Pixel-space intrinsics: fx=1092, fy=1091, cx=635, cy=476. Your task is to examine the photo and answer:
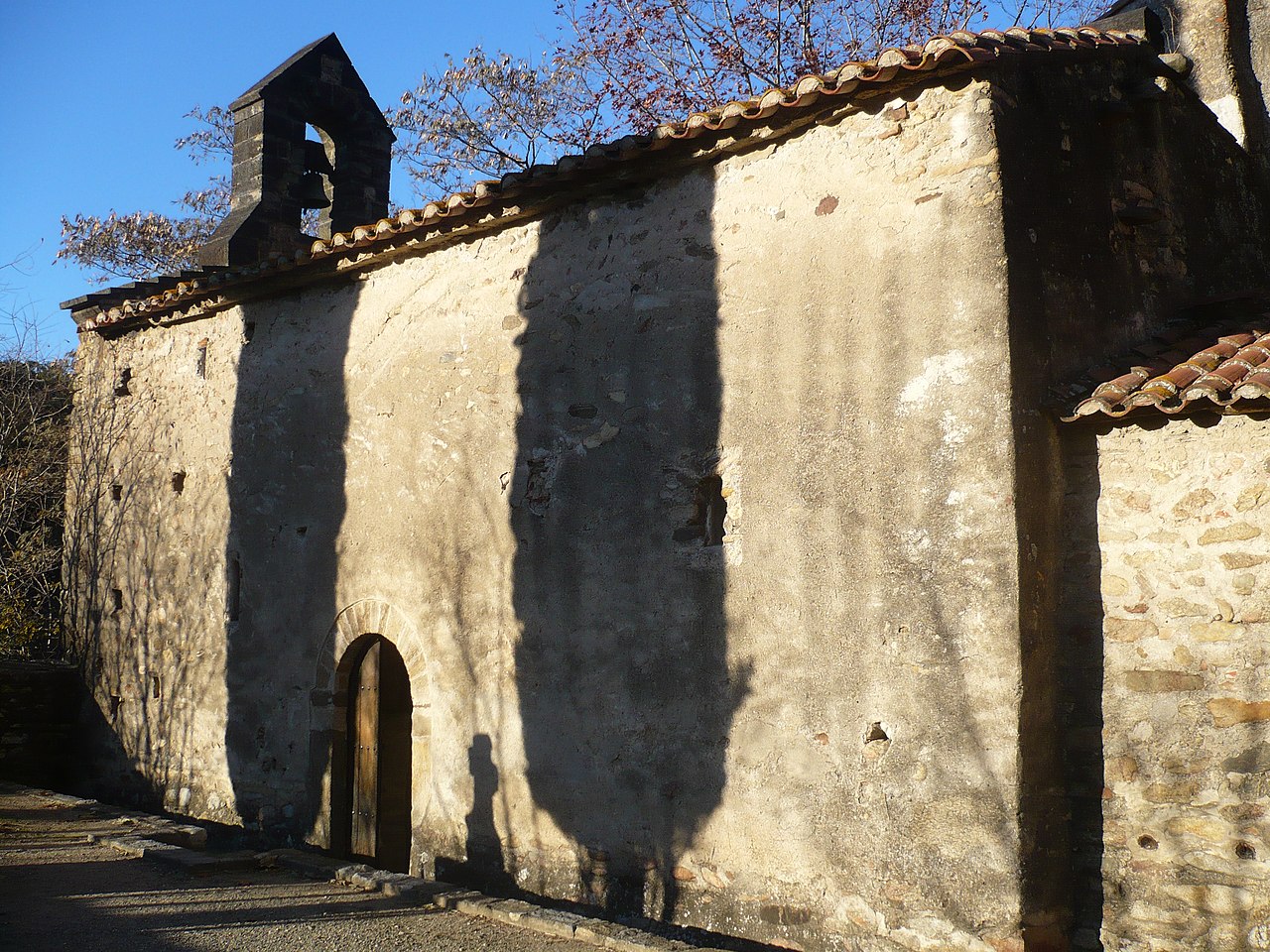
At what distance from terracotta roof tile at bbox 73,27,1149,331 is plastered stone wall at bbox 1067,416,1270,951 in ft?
6.38

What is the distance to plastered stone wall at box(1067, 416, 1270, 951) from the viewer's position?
4.58 m

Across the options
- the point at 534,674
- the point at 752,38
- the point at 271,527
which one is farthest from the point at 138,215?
the point at 534,674

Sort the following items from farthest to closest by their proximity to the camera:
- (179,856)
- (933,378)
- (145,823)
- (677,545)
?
(145,823) < (179,856) < (677,545) < (933,378)

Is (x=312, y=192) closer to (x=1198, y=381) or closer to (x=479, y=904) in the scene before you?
(x=479, y=904)

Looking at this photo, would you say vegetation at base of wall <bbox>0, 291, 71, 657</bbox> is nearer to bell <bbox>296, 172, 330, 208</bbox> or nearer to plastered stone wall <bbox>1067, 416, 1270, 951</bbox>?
bell <bbox>296, 172, 330, 208</bbox>

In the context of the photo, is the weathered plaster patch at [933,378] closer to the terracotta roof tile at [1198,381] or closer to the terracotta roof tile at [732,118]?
the terracotta roof tile at [1198,381]

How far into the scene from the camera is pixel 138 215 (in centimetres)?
1872

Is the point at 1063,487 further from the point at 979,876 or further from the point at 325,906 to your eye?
the point at 325,906

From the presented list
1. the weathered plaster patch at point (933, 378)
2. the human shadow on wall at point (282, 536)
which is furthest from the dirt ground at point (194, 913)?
the weathered plaster patch at point (933, 378)

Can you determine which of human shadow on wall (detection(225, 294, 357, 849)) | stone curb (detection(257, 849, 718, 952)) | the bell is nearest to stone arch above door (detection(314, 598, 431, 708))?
human shadow on wall (detection(225, 294, 357, 849))

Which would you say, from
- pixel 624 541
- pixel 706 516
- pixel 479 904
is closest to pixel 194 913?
pixel 479 904

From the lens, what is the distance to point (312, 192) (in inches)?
423

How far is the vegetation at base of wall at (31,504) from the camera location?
36.6 ft

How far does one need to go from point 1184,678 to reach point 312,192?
8.96 meters
